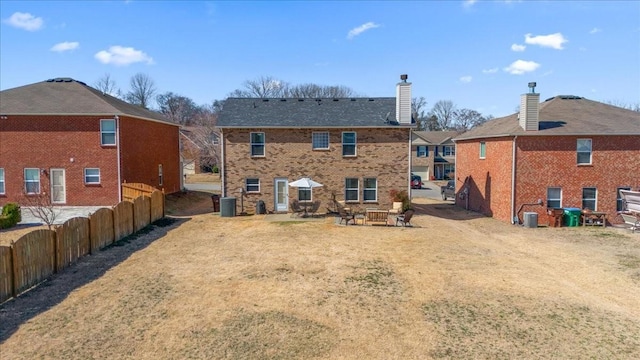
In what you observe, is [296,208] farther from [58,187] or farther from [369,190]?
[58,187]

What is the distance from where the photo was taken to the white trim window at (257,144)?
81.0 feet

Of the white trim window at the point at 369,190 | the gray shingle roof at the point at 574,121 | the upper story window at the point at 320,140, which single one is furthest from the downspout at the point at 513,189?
the upper story window at the point at 320,140

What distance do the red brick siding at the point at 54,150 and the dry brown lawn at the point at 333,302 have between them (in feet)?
33.5

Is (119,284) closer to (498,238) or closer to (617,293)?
(617,293)

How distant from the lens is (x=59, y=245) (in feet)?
41.6

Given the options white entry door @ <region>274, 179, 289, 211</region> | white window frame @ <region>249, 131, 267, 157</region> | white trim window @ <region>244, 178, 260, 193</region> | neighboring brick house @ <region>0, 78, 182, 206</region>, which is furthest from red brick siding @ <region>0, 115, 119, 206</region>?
white entry door @ <region>274, 179, 289, 211</region>

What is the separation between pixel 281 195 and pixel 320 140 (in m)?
4.36

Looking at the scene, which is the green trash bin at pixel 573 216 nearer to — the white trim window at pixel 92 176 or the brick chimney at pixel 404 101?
the brick chimney at pixel 404 101

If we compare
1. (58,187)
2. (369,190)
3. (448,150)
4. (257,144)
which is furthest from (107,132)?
(448,150)

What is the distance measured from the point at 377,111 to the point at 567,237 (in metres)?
13.1

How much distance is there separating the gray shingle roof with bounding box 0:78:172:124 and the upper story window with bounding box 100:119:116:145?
→ 2.03ft

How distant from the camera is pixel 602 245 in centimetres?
1770

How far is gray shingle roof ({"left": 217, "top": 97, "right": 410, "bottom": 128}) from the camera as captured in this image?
24.6 metres

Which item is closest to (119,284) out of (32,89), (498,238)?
(498,238)
